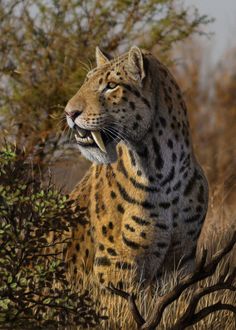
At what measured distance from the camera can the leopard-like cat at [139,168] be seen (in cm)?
661

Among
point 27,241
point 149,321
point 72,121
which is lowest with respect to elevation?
point 149,321

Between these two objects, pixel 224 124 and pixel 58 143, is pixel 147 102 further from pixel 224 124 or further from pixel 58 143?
pixel 224 124

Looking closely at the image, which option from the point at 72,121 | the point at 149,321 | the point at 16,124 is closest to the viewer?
the point at 149,321

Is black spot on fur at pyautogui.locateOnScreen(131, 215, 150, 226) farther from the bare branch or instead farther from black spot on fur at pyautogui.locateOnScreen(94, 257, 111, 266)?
the bare branch

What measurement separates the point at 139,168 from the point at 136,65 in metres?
0.66

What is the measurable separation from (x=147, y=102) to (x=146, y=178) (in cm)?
49

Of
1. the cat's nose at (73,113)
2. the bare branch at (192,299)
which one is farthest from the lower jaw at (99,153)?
the bare branch at (192,299)

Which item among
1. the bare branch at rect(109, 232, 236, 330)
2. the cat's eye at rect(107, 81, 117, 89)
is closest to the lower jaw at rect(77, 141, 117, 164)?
the cat's eye at rect(107, 81, 117, 89)

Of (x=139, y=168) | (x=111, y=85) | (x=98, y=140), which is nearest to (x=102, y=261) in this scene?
(x=139, y=168)

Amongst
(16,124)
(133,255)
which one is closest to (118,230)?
(133,255)

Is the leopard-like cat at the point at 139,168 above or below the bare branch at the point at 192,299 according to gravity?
above

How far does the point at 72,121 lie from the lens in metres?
6.52

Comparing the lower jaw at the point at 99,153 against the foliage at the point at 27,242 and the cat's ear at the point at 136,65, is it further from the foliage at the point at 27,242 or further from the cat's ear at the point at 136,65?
the foliage at the point at 27,242

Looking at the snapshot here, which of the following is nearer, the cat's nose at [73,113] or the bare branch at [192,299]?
the bare branch at [192,299]
